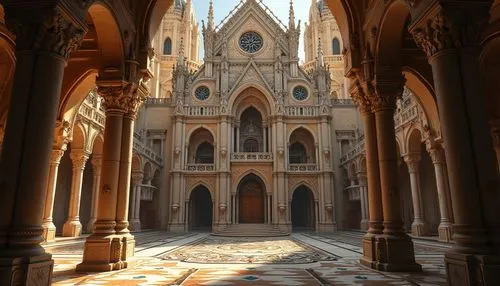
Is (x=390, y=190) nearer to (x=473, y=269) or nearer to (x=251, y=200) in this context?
(x=473, y=269)

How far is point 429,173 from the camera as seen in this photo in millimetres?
24234

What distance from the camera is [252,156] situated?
33.8 metres

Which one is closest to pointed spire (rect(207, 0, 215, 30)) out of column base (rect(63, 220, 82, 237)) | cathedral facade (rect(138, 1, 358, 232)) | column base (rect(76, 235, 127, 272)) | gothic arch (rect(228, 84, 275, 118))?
cathedral facade (rect(138, 1, 358, 232))

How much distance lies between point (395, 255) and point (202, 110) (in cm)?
2817

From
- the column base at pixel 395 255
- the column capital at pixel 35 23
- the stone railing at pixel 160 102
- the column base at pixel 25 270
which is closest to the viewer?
the column base at pixel 25 270

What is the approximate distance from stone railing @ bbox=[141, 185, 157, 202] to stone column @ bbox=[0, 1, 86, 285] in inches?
1001

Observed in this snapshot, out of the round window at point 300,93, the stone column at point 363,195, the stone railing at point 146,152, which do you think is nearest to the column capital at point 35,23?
the stone railing at point 146,152

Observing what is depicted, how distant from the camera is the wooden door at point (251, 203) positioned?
3509 centimetres

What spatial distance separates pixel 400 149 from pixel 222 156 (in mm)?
15792

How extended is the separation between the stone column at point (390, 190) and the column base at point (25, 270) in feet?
22.8

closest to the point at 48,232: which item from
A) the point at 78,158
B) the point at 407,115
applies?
the point at 78,158

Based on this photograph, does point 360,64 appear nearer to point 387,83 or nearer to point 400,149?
point 387,83

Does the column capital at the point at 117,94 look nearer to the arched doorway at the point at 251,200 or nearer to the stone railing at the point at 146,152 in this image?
the stone railing at the point at 146,152

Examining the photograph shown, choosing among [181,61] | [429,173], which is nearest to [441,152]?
[429,173]
